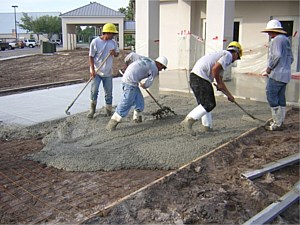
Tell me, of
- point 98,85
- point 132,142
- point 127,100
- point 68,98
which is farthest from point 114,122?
point 68,98

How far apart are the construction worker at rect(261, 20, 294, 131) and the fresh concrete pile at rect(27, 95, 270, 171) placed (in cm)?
51

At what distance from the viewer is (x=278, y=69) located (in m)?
5.66

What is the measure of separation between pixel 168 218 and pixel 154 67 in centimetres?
301

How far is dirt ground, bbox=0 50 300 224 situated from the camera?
10.6 ft

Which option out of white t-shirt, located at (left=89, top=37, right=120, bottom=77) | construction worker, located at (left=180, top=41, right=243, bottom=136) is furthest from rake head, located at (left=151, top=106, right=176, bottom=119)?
white t-shirt, located at (left=89, top=37, right=120, bottom=77)

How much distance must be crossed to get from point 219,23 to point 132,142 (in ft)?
18.9

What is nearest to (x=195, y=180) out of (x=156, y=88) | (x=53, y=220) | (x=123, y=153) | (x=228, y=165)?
(x=228, y=165)

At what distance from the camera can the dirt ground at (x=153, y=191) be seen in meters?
3.22

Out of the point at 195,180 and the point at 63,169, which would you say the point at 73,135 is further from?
the point at 195,180

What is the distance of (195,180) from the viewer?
12.9ft

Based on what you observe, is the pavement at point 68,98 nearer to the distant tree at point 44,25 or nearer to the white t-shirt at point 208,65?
the white t-shirt at point 208,65

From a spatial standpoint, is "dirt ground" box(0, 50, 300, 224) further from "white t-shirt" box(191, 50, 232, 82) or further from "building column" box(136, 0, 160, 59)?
"building column" box(136, 0, 160, 59)

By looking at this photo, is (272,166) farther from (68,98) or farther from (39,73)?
(39,73)

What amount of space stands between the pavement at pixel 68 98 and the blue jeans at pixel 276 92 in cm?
202
